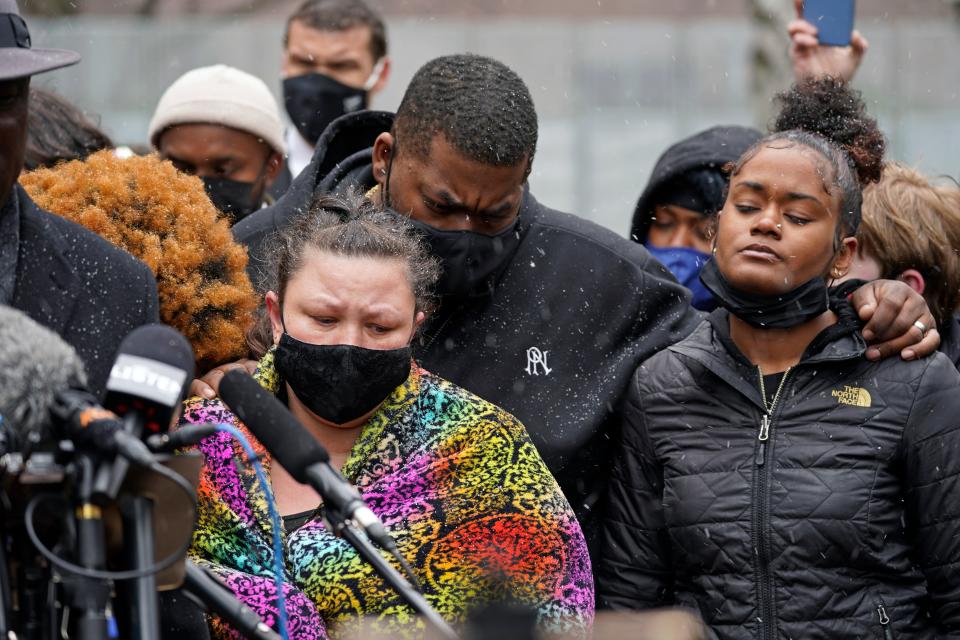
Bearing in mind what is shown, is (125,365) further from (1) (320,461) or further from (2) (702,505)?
(2) (702,505)

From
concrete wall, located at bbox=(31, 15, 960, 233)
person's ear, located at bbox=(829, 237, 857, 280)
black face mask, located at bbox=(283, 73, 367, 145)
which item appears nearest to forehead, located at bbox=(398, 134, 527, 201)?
person's ear, located at bbox=(829, 237, 857, 280)

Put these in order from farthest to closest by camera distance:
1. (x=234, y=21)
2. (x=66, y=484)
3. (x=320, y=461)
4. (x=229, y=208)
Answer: (x=234, y=21)
(x=229, y=208)
(x=320, y=461)
(x=66, y=484)

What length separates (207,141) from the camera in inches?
242

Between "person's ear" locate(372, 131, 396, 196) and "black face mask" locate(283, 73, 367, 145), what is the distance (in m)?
2.05

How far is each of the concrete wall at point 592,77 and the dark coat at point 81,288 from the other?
7792 millimetres

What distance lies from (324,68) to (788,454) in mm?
3454

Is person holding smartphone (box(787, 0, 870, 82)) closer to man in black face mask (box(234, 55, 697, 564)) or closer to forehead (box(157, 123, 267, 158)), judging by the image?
man in black face mask (box(234, 55, 697, 564))

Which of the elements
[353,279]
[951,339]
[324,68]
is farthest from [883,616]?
[324,68]

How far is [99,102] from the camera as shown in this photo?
12.4 m

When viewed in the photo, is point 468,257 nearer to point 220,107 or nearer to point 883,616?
point 883,616

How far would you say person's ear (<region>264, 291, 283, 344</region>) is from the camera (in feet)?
14.1

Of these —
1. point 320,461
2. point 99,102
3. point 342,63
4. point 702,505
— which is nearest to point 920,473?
point 702,505

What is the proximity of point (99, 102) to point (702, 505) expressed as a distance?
29.7ft

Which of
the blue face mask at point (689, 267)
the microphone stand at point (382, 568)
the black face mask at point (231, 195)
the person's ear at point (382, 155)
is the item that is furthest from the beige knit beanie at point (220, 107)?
the microphone stand at point (382, 568)
